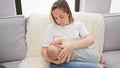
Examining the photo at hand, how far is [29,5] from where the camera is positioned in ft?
6.26

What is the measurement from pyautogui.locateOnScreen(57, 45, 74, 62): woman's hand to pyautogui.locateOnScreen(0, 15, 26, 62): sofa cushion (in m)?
0.52

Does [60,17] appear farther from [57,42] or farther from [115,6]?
[115,6]

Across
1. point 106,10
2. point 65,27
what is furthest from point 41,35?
point 106,10

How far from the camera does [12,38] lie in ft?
4.97

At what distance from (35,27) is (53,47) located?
403 mm

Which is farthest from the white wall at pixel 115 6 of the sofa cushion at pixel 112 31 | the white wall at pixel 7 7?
the white wall at pixel 7 7

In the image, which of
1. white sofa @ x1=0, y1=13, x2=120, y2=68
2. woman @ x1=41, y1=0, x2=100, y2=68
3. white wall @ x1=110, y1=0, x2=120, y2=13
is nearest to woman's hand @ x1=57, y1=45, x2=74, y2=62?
woman @ x1=41, y1=0, x2=100, y2=68

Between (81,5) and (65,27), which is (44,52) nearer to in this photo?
(65,27)

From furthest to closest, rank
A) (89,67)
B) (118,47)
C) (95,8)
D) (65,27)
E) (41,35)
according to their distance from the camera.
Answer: (95,8)
(118,47)
(41,35)
(65,27)
(89,67)

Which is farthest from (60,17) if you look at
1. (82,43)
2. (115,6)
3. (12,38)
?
(115,6)

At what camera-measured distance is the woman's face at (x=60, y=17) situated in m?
1.22

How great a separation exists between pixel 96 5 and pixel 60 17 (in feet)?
2.45

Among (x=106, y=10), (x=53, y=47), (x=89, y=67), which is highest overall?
(x=106, y=10)

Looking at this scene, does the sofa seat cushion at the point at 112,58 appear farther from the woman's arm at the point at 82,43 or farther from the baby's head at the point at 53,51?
the baby's head at the point at 53,51
